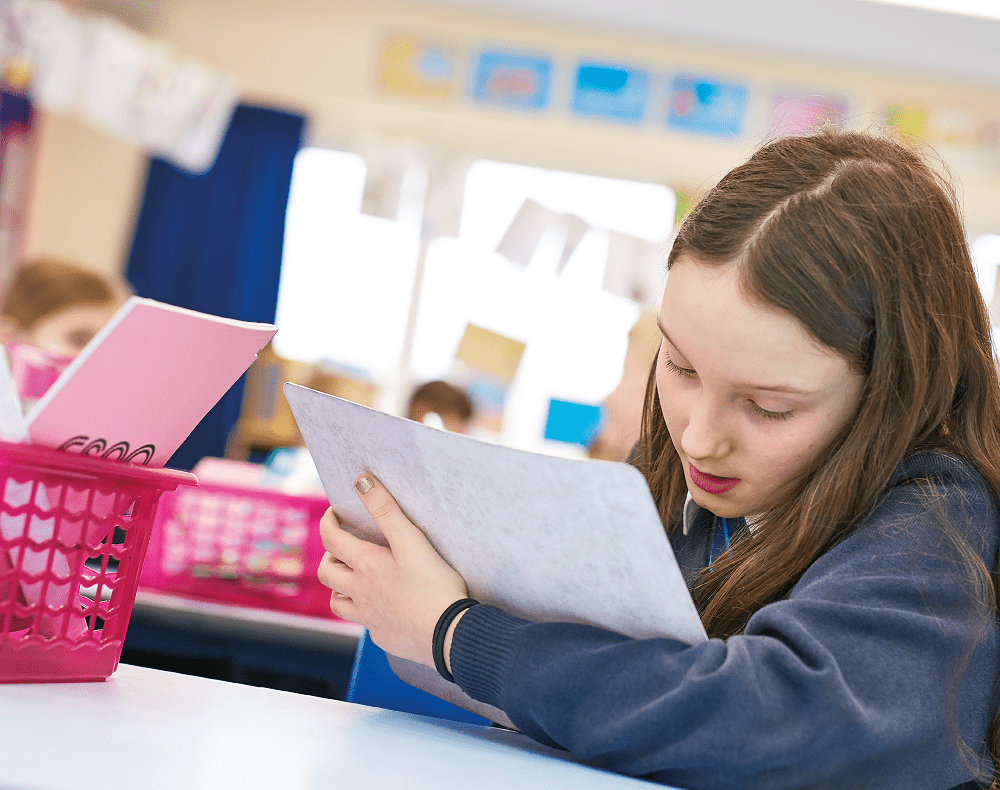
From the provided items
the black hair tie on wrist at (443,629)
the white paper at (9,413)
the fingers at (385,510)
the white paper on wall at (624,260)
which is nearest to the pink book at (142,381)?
the white paper at (9,413)

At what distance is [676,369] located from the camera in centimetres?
77

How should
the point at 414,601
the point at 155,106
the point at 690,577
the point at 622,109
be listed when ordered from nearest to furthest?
the point at 414,601 < the point at 690,577 < the point at 155,106 < the point at 622,109

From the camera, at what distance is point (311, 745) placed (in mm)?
548

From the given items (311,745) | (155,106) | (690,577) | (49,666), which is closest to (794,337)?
(690,577)

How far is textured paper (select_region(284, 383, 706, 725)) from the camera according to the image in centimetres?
54

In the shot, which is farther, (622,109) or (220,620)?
(622,109)

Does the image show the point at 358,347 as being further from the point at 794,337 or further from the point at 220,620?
the point at 794,337

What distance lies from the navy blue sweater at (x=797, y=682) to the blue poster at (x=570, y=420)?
11.5 ft

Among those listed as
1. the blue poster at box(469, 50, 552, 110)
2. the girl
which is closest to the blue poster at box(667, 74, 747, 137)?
the blue poster at box(469, 50, 552, 110)

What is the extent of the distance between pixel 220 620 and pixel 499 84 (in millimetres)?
3349

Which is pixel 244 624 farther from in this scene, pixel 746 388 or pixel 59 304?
pixel 59 304

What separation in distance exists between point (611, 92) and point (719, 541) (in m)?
3.58

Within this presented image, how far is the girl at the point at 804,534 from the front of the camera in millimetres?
539

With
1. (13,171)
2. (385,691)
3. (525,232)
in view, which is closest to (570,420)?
(525,232)
